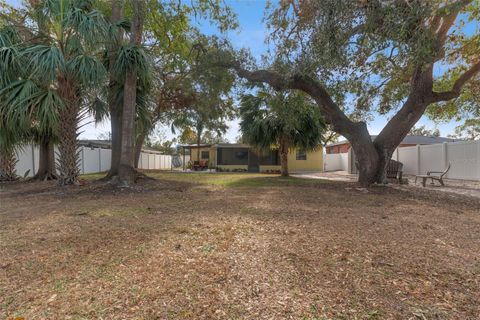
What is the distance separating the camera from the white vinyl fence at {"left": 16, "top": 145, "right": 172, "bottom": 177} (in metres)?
12.2

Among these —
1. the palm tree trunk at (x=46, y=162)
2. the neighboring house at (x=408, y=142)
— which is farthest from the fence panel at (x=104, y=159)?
the neighboring house at (x=408, y=142)

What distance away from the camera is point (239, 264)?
2.74 meters

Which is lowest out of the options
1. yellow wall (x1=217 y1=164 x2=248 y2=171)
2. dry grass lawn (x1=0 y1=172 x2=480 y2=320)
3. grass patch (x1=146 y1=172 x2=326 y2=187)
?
dry grass lawn (x1=0 y1=172 x2=480 y2=320)

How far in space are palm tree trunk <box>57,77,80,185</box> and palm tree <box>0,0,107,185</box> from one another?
114 mm

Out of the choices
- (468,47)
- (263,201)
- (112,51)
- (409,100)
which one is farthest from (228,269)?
(468,47)

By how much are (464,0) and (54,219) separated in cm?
885

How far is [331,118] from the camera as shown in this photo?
902 centimetres

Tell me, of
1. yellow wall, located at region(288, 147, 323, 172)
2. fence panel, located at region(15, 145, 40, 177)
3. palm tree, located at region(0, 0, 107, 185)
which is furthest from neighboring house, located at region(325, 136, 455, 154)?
fence panel, located at region(15, 145, 40, 177)

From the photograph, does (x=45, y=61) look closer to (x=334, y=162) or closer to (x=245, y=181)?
(x=245, y=181)

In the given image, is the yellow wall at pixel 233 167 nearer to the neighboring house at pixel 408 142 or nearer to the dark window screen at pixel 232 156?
the dark window screen at pixel 232 156

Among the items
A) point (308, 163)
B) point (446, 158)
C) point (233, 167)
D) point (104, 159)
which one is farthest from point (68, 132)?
point (308, 163)

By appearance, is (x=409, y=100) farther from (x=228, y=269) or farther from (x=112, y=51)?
(x=112, y=51)

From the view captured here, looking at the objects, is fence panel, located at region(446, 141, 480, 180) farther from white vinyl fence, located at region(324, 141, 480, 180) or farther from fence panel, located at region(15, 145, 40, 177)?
fence panel, located at region(15, 145, 40, 177)

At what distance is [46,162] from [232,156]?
601 inches
